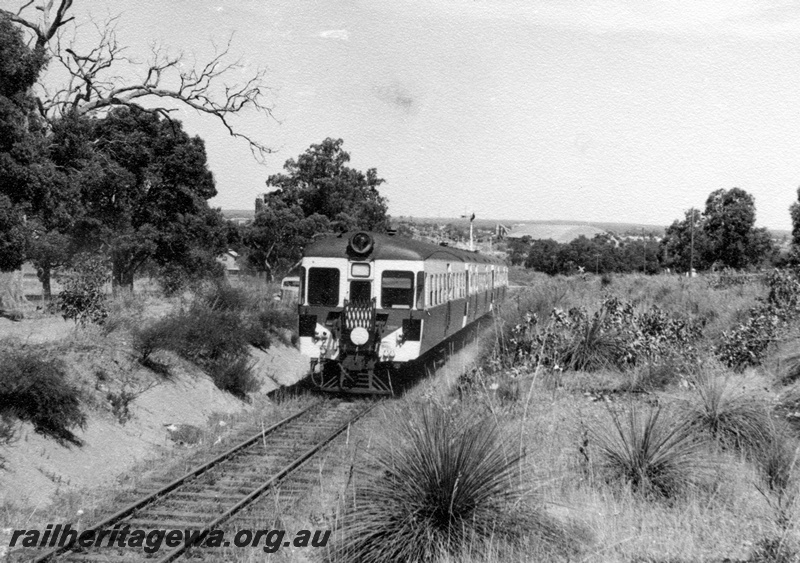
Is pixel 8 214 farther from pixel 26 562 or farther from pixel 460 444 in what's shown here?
pixel 460 444

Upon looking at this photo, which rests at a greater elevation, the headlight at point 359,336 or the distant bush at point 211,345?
the headlight at point 359,336

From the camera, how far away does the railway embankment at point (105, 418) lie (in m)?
8.48

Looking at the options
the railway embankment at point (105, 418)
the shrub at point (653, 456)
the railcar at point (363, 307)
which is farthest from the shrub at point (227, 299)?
the shrub at point (653, 456)

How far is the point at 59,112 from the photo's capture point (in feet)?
83.9

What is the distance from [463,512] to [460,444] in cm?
50

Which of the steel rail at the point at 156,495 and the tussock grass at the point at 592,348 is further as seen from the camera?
the tussock grass at the point at 592,348

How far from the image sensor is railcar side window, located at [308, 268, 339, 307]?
14734mm

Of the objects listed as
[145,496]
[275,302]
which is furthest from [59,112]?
[145,496]

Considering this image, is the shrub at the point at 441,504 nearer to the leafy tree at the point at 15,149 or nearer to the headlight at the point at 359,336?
the headlight at the point at 359,336

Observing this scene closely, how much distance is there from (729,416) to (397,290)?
290 inches

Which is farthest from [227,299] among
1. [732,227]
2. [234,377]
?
[732,227]

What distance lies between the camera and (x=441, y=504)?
5641mm

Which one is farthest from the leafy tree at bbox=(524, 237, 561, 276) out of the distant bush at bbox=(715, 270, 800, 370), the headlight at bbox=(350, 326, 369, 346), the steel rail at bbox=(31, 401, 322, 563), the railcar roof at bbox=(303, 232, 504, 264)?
the steel rail at bbox=(31, 401, 322, 563)

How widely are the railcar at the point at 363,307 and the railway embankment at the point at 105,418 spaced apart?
5.68ft
